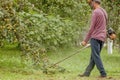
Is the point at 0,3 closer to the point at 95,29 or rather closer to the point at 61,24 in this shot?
the point at 95,29

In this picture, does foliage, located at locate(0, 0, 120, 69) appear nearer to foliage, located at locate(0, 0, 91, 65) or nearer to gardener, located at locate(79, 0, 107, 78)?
foliage, located at locate(0, 0, 91, 65)

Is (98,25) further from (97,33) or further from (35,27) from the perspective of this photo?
(35,27)

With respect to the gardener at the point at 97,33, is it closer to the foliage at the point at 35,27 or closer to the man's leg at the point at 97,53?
the man's leg at the point at 97,53

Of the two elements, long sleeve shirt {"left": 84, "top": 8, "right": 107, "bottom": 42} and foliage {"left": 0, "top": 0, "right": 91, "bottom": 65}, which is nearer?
long sleeve shirt {"left": 84, "top": 8, "right": 107, "bottom": 42}

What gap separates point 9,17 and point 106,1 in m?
6.83

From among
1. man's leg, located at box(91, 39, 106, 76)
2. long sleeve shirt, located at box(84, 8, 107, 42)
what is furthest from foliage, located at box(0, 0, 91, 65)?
long sleeve shirt, located at box(84, 8, 107, 42)

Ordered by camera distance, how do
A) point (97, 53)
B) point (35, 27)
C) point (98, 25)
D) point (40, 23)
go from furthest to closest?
point (40, 23)
point (35, 27)
point (97, 53)
point (98, 25)

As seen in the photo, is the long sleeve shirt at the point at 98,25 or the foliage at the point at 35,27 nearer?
the long sleeve shirt at the point at 98,25

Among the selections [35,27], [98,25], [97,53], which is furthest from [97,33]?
[35,27]

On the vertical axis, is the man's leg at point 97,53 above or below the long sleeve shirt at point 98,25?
below

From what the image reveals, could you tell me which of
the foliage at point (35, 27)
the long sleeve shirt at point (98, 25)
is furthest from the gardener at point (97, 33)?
the foliage at point (35, 27)

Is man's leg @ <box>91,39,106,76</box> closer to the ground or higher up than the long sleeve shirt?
closer to the ground

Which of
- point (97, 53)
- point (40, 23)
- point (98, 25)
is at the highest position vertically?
point (98, 25)

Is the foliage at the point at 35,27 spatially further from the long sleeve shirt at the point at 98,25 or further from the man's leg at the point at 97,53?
the long sleeve shirt at the point at 98,25
